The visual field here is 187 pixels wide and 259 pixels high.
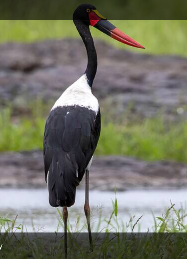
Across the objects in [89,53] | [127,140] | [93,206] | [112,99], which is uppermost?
[112,99]

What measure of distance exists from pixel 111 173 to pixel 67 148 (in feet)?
14.1

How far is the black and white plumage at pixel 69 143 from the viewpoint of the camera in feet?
16.9

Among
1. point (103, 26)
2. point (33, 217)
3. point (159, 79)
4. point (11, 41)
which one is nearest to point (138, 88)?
point (159, 79)

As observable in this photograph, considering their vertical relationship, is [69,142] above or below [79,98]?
below

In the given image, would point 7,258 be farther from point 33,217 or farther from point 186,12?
point 186,12

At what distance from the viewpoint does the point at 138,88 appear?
13859 mm

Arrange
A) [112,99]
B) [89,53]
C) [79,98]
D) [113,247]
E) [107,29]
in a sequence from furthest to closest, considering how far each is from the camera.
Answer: [112,99], [107,29], [89,53], [79,98], [113,247]

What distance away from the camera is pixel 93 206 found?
25.9 feet

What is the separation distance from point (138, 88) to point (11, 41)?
3.53 meters

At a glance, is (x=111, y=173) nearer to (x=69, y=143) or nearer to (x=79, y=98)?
(x=79, y=98)

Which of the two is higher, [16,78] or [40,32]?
[40,32]

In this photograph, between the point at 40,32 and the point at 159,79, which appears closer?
the point at 159,79

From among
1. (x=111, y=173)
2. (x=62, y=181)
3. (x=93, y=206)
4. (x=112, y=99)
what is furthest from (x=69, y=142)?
(x=112, y=99)

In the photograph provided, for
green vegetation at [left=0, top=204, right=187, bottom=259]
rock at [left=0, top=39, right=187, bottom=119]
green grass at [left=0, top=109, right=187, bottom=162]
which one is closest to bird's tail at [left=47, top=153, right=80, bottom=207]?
green vegetation at [left=0, top=204, right=187, bottom=259]
